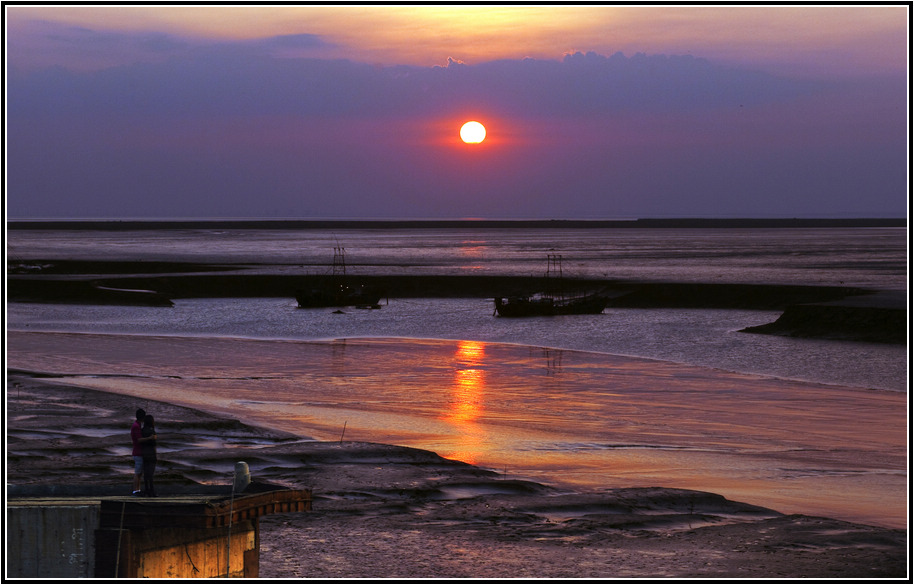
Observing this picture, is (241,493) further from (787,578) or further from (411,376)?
(411,376)

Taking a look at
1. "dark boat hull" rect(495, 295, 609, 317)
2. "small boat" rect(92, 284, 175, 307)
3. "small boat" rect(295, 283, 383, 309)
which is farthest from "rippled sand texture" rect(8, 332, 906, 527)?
"small boat" rect(295, 283, 383, 309)

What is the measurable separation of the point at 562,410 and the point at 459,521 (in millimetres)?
12168

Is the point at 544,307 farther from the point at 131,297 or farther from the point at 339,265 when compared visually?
the point at 339,265

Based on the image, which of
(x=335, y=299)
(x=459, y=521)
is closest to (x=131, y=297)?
(x=335, y=299)

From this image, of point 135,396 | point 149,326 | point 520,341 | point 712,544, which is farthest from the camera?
point 149,326

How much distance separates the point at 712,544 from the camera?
16.2 metres

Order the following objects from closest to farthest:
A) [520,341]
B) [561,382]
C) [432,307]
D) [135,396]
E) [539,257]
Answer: [135,396]
[561,382]
[520,341]
[432,307]
[539,257]

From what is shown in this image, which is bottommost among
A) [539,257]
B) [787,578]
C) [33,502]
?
[787,578]

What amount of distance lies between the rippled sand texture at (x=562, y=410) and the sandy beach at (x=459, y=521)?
4.56 feet

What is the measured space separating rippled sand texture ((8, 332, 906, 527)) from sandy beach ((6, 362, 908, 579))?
139 centimetres

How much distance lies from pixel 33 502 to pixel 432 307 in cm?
5933

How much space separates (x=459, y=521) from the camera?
57.6 ft

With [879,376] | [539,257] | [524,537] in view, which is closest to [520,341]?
[879,376]

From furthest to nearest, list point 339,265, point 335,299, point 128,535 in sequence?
point 339,265 → point 335,299 → point 128,535
